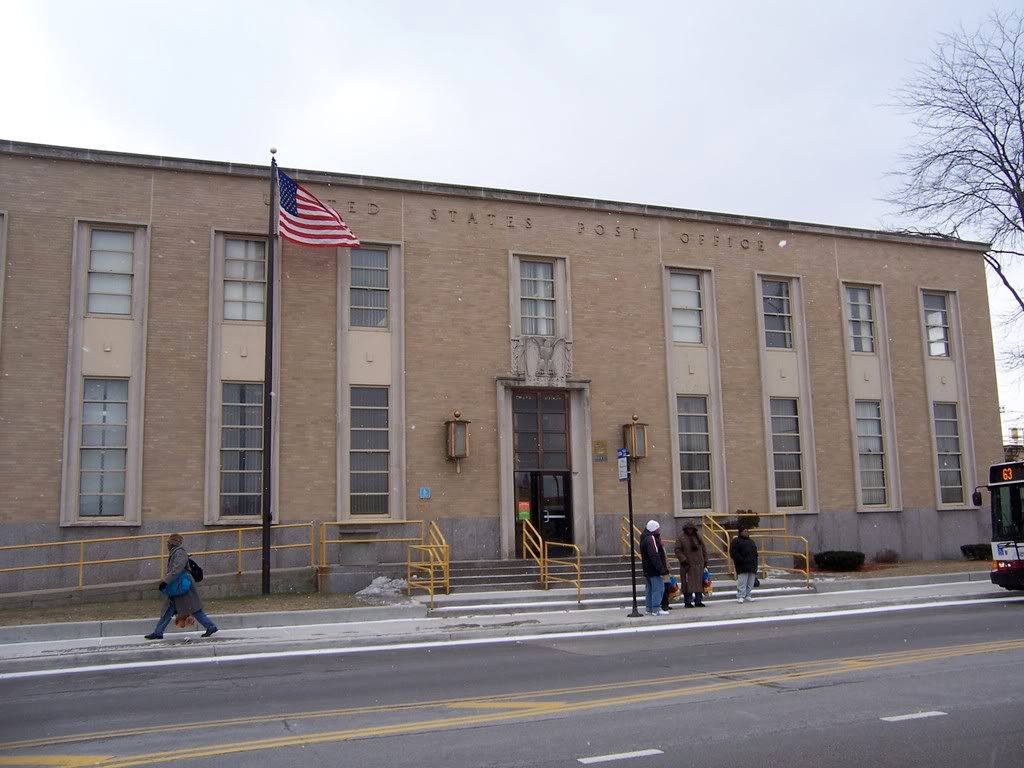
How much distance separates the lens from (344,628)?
15.5 meters

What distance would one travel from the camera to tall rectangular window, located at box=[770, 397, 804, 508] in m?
24.9

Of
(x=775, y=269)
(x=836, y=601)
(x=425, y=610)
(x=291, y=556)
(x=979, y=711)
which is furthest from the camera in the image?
(x=775, y=269)

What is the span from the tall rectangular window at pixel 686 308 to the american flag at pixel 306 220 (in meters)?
8.71

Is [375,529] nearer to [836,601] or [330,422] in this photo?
[330,422]

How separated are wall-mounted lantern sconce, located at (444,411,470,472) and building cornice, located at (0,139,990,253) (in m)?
5.60

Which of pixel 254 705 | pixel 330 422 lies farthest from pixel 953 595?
pixel 254 705

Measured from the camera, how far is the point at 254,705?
9.48 m

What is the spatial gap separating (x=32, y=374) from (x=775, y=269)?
60.7 feet

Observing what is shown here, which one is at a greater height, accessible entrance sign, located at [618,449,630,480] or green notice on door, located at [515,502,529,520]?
accessible entrance sign, located at [618,449,630,480]

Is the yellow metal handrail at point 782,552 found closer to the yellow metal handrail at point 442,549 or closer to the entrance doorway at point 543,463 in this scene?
the entrance doorway at point 543,463

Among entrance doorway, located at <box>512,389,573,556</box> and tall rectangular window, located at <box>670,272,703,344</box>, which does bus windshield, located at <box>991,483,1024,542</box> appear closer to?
tall rectangular window, located at <box>670,272,703,344</box>

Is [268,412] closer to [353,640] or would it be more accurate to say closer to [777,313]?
[353,640]

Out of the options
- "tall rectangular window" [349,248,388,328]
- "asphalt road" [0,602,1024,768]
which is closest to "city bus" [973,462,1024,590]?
"asphalt road" [0,602,1024,768]

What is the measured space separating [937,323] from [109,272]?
74.1ft
